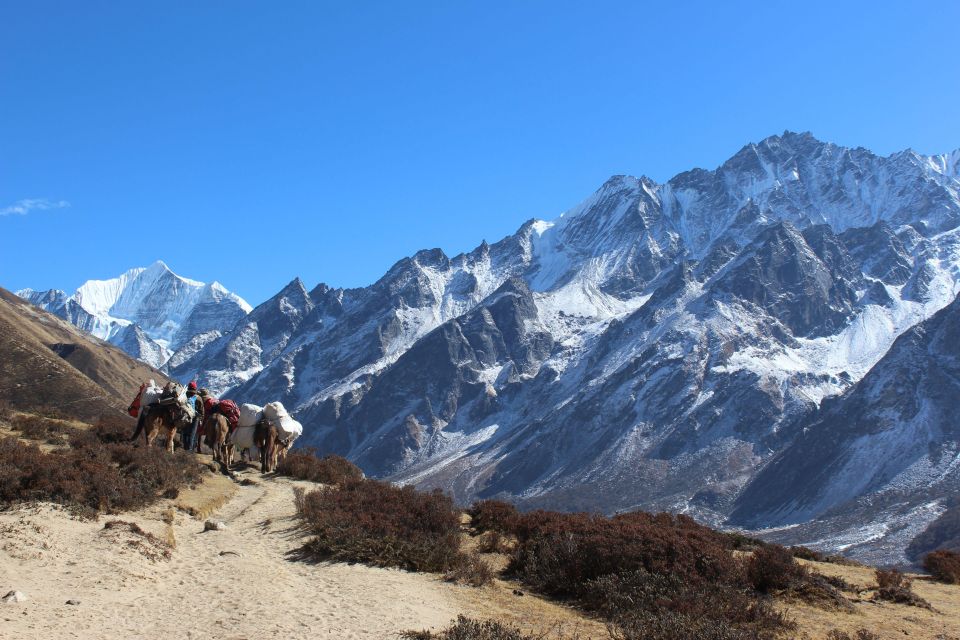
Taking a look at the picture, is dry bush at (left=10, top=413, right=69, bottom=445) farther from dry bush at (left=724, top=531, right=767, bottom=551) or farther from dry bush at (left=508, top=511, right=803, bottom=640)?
dry bush at (left=724, top=531, right=767, bottom=551)

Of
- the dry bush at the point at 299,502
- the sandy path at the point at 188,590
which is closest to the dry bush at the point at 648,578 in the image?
the sandy path at the point at 188,590

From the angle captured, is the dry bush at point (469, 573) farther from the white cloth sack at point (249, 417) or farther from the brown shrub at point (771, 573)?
the white cloth sack at point (249, 417)

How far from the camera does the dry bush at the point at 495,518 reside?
1086 inches

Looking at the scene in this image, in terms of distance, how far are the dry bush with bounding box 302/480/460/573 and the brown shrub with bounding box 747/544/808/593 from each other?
7447mm

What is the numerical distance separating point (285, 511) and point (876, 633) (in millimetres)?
17867

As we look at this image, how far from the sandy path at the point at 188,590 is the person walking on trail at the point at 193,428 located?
13422 millimetres

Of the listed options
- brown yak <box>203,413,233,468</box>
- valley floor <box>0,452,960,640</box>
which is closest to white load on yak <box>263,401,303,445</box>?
brown yak <box>203,413,233,468</box>

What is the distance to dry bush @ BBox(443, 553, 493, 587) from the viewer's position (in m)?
20.4

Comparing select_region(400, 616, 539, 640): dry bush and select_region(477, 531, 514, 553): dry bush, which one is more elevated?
select_region(477, 531, 514, 553): dry bush

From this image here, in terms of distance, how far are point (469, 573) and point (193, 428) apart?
1946cm

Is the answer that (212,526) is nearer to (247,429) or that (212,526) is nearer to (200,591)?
(200,591)

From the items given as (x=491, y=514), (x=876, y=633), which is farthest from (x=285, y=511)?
(x=876, y=633)

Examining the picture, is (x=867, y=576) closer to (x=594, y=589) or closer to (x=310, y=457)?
(x=594, y=589)

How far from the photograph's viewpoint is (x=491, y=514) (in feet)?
93.6
